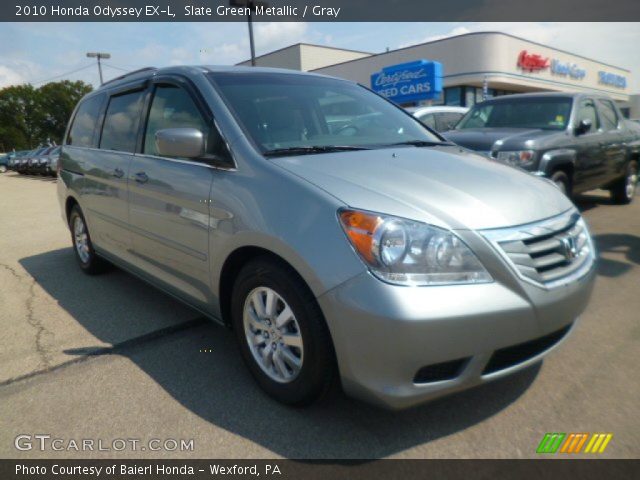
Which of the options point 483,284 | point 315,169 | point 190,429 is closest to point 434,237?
point 483,284

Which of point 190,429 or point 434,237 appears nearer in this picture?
point 434,237

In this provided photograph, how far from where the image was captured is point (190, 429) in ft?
7.81

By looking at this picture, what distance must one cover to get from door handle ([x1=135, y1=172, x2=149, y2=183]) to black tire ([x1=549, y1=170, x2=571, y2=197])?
15.6 feet

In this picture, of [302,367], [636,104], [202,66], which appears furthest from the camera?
[636,104]

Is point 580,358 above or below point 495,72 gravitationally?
below

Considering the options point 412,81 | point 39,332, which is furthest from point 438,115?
point 412,81

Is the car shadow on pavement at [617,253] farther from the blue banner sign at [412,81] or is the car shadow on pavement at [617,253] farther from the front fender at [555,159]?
the blue banner sign at [412,81]

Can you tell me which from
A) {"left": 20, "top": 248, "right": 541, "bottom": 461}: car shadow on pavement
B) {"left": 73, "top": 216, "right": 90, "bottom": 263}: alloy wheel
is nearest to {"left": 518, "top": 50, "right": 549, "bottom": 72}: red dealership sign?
{"left": 73, "top": 216, "right": 90, "bottom": 263}: alloy wheel

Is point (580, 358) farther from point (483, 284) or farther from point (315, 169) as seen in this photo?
point (315, 169)

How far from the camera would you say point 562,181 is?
20.3ft

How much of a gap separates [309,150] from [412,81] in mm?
19041

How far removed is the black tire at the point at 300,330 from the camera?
7.13 feet

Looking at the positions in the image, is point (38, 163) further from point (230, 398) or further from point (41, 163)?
point (230, 398)

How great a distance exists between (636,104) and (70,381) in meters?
61.1
